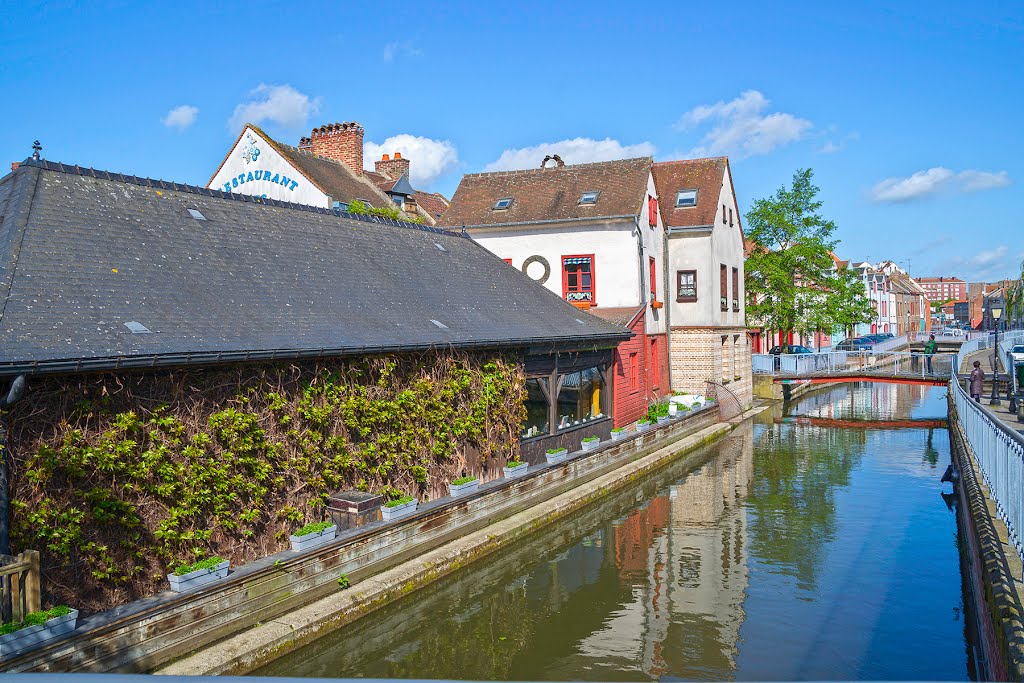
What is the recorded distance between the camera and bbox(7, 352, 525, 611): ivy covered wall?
7.70m

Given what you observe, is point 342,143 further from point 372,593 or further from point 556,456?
point 372,593

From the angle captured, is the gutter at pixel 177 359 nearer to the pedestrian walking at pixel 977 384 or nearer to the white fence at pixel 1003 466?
the white fence at pixel 1003 466

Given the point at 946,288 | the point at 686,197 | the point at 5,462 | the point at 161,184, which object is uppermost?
the point at 946,288

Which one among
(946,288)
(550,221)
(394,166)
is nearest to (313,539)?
(550,221)

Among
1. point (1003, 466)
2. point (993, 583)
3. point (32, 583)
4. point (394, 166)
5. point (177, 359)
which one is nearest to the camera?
point (32, 583)

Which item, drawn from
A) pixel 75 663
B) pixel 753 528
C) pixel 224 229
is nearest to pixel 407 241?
pixel 224 229

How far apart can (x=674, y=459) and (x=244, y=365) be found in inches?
551

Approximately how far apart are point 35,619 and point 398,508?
506 cm

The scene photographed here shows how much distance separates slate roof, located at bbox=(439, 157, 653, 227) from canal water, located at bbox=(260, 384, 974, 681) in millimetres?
11134

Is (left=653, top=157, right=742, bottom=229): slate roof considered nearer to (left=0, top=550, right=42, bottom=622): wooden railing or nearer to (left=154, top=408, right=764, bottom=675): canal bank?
(left=154, top=408, right=764, bottom=675): canal bank

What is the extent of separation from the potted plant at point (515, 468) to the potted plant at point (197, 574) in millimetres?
6678

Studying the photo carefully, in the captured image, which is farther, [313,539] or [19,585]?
[313,539]

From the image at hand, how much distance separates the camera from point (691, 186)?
30.8 m

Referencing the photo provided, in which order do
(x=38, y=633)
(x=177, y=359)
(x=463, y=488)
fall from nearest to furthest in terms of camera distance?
(x=38, y=633) → (x=177, y=359) → (x=463, y=488)
